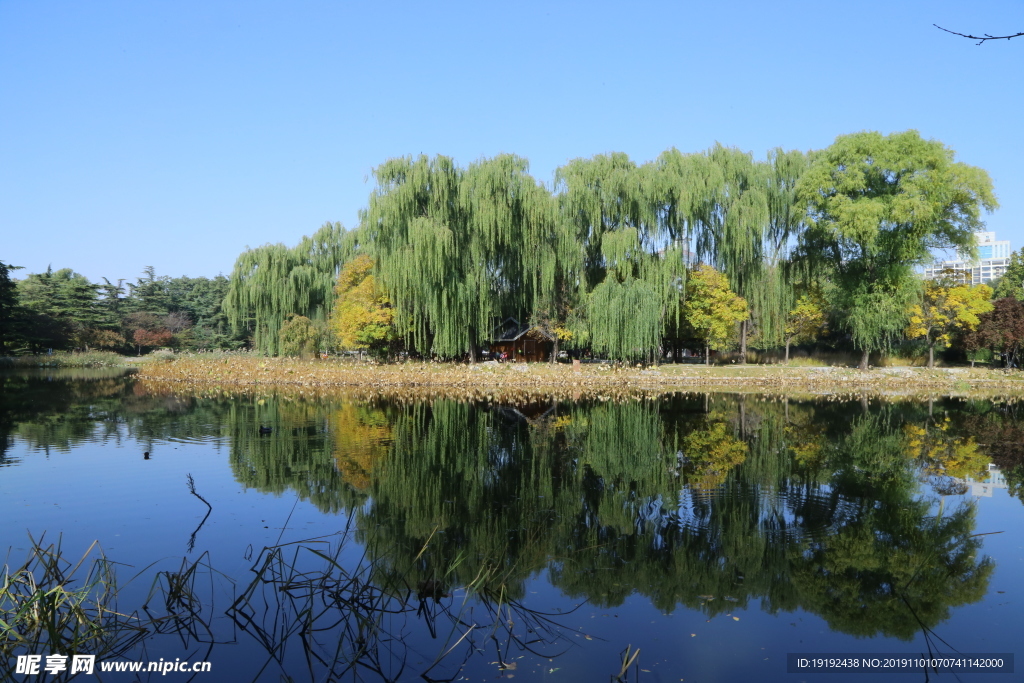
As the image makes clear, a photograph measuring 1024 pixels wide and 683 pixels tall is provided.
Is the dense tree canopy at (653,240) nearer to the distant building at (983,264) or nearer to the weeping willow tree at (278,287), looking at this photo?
the distant building at (983,264)

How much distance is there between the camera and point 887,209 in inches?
1233

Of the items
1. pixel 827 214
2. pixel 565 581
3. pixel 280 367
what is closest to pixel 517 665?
pixel 565 581

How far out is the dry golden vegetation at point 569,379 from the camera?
2798 centimetres

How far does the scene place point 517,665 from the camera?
5.29m

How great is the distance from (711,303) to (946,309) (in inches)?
459

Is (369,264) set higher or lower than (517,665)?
higher

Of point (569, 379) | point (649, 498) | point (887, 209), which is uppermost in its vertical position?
point (887, 209)

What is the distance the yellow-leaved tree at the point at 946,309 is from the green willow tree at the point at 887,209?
258cm

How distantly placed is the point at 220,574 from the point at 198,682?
194 cm

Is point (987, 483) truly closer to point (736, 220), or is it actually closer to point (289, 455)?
point (289, 455)

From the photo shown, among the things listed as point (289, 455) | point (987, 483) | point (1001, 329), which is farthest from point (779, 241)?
point (289, 455)

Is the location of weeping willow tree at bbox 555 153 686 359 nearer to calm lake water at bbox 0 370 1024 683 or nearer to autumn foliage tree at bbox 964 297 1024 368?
calm lake water at bbox 0 370 1024 683

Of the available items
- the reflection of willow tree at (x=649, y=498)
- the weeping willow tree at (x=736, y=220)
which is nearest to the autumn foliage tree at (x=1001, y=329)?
the weeping willow tree at (x=736, y=220)

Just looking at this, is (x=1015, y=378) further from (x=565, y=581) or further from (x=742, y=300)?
(x=565, y=581)
